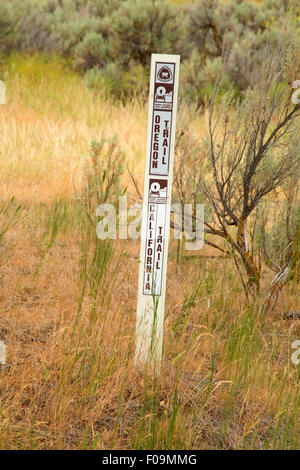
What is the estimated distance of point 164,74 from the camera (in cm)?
244

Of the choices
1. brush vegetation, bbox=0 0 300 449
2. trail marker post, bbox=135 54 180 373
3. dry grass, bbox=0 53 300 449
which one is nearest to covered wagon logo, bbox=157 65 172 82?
trail marker post, bbox=135 54 180 373

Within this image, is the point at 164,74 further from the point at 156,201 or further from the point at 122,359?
the point at 122,359

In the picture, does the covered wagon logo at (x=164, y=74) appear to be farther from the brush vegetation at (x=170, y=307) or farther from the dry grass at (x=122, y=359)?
the dry grass at (x=122, y=359)

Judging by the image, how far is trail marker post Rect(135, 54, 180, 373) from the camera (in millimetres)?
2441

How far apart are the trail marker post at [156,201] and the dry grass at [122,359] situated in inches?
5.4

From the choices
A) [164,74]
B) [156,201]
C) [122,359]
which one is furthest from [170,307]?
[164,74]

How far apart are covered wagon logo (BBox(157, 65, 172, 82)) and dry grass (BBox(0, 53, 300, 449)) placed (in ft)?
2.84

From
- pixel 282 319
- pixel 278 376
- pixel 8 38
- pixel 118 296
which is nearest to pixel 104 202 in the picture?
pixel 118 296

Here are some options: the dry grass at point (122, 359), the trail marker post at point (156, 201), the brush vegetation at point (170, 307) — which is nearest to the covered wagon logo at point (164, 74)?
the trail marker post at point (156, 201)

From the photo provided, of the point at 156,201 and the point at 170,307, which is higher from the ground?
the point at 156,201

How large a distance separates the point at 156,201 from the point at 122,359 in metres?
0.78

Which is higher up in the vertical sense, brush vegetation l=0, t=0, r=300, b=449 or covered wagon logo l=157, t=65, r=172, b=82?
covered wagon logo l=157, t=65, r=172, b=82

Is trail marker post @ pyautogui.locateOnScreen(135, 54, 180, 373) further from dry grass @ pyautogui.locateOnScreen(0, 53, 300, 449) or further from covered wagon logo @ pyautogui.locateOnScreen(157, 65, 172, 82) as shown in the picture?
dry grass @ pyautogui.locateOnScreen(0, 53, 300, 449)

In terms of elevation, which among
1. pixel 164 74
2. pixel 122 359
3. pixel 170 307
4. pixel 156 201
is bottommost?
pixel 122 359
